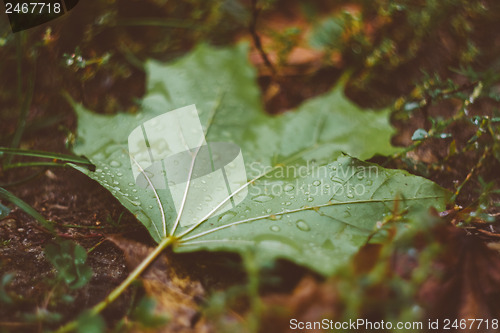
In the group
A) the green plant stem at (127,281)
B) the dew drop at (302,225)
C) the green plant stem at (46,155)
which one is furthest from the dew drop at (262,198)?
the green plant stem at (46,155)

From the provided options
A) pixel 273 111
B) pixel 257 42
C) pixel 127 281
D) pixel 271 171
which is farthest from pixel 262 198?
pixel 257 42

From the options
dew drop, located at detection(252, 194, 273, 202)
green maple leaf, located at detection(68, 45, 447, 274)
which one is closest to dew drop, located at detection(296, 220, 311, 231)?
green maple leaf, located at detection(68, 45, 447, 274)

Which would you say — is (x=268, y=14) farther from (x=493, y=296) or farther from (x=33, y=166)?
(x=493, y=296)

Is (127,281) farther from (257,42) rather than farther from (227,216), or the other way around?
(257,42)

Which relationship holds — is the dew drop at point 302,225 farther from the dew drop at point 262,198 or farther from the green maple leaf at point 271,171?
the dew drop at point 262,198

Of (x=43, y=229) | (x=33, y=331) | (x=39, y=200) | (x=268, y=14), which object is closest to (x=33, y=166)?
(x=39, y=200)
